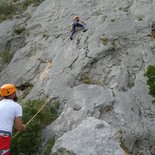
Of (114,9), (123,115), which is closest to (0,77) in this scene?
(114,9)

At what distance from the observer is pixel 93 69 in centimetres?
1578

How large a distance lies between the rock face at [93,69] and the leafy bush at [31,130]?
46 centimetres

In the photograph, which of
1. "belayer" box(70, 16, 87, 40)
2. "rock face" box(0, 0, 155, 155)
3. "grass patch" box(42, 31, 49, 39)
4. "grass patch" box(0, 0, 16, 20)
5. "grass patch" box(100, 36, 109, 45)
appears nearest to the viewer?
"rock face" box(0, 0, 155, 155)

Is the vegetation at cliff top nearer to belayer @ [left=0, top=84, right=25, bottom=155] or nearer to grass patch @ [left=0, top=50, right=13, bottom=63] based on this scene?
grass patch @ [left=0, top=50, right=13, bottom=63]

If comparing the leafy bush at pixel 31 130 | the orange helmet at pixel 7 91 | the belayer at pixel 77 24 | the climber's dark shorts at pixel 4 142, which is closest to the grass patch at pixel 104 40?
the belayer at pixel 77 24

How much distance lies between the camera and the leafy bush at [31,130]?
11633 millimetres

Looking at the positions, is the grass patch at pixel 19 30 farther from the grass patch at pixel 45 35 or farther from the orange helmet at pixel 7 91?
the orange helmet at pixel 7 91

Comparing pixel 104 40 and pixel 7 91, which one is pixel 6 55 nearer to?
pixel 104 40

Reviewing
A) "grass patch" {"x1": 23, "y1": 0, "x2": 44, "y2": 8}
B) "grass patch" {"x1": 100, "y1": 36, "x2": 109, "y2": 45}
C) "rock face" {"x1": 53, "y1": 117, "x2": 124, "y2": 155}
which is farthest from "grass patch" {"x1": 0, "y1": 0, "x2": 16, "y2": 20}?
"rock face" {"x1": 53, "y1": 117, "x2": 124, "y2": 155}

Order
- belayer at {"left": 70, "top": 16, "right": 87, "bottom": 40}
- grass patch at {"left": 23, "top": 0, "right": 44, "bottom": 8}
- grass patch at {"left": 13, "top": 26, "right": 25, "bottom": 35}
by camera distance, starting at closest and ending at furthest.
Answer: belayer at {"left": 70, "top": 16, "right": 87, "bottom": 40}
grass patch at {"left": 13, "top": 26, "right": 25, "bottom": 35}
grass patch at {"left": 23, "top": 0, "right": 44, "bottom": 8}

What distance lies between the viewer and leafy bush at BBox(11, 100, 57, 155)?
11.6 m

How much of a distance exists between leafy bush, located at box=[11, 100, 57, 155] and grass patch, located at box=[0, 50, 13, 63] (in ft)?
22.9

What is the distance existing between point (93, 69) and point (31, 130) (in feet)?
15.4

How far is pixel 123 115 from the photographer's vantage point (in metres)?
12.6
